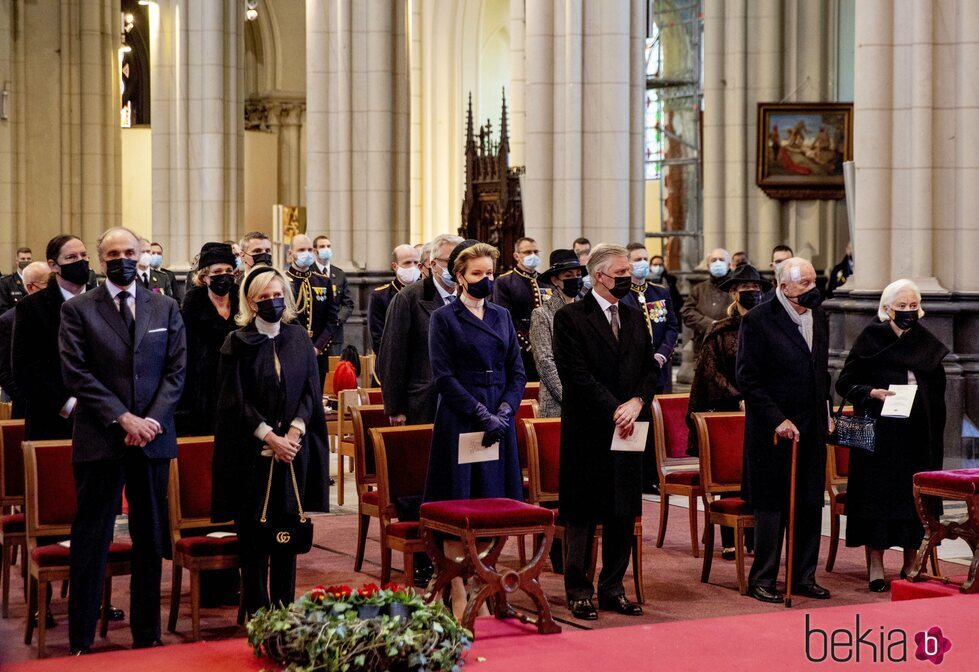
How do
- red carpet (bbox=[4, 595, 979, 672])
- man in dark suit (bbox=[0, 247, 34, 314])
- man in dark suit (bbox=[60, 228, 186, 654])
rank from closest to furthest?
red carpet (bbox=[4, 595, 979, 672]) → man in dark suit (bbox=[60, 228, 186, 654]) → man in dark suit (bbox=[0, 247, 34, 314])

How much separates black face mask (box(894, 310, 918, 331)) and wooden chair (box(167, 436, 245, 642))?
11.3 ft

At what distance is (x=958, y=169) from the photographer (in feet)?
35.3

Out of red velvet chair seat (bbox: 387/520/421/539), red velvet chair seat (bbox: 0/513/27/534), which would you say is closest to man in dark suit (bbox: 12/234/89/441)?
red velvet chair seat (bbox: 0/513/27/534)

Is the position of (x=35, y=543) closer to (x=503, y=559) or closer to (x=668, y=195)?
(x=503, y=559)

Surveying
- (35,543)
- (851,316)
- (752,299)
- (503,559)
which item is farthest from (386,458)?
(851,316)

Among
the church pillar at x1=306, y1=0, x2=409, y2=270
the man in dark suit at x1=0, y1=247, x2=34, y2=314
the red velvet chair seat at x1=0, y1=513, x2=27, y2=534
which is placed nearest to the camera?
the red velvet chair seat at x1=0, y1=513, x2=27, y2=534

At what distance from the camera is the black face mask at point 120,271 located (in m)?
6.43

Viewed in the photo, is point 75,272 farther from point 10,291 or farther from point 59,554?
point 10,291

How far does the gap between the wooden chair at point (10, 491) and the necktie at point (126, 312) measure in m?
1.25

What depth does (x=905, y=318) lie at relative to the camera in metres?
7.69

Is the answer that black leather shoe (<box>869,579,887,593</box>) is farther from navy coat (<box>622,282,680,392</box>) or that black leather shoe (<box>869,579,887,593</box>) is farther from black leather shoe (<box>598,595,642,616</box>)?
navy coat (<box>622,282,680,392</box>)

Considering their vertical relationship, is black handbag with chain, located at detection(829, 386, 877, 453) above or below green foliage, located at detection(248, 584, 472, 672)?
above

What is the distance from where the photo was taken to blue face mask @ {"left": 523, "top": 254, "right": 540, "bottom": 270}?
10797 mm

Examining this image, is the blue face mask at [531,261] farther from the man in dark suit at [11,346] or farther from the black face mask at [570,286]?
the man in dark suit at [11,346]
